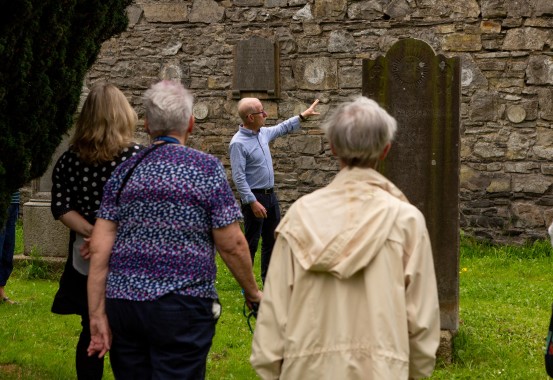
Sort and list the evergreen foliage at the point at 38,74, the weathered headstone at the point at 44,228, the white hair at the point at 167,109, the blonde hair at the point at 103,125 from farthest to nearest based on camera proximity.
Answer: the weathered headstone at the point at 44,228 < the evergreen foliage at the point at 38,74 < the blonde hair at the point at 103,125 < the white hair at the point at 167,109

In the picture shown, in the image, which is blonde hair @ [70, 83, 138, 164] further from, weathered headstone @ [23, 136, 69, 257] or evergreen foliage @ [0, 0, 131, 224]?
weathered headstone @ [23, 136, 69, 257]

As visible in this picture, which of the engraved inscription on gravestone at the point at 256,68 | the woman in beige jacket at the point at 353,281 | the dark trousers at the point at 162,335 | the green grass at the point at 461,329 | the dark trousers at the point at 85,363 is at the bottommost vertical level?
the green grass at the point at 461,329

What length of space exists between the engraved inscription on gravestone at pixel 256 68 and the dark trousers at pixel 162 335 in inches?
298

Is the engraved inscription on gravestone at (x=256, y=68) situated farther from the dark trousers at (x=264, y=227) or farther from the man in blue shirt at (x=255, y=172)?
the dark trousers at (x=264, y=227)

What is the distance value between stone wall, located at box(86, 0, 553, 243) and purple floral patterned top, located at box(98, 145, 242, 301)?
23.6 ft

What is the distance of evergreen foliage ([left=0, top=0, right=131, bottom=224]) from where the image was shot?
4449 mm

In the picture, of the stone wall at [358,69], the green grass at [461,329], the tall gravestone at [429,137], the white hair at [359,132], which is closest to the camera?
the white hair at [359,132]

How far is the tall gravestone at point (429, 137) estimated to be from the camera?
19.5ft

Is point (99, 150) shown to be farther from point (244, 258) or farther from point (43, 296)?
point (43, 296)

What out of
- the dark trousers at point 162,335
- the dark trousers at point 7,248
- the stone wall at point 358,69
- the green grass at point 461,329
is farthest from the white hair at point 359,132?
the stone wall at point 358,69

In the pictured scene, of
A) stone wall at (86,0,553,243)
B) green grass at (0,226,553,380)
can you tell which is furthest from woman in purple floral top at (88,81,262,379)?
stone wall at (86,0,553,243)

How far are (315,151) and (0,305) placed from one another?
14.9 ft

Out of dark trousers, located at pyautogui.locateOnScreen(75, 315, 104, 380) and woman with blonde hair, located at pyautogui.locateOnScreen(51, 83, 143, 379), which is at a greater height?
woman with blonde hair, located at pyautogui.locateOnScreen(51, 83, 143, 379)

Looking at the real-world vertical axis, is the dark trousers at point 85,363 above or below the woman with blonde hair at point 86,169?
below
